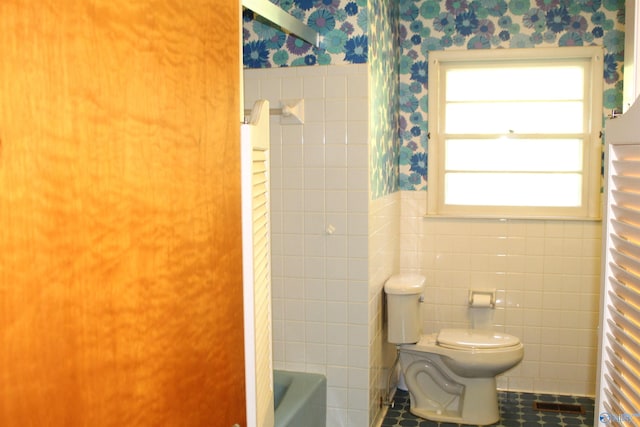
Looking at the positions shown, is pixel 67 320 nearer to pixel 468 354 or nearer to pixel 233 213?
pixel 233 213

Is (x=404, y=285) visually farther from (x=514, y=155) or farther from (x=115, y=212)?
(x=115, y=212)

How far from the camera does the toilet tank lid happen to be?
3.65 meters

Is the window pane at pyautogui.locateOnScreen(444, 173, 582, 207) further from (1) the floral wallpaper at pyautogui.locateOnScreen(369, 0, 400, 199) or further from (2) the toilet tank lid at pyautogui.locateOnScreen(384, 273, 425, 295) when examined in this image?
(2) the toilet tank lid at pyautogui.locateOnScreen(384, 273, 425, 295)

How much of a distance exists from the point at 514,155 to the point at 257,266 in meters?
3.21

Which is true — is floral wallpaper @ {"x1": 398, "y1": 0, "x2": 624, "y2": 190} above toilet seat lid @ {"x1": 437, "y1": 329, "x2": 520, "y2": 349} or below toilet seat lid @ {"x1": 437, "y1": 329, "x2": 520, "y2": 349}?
above

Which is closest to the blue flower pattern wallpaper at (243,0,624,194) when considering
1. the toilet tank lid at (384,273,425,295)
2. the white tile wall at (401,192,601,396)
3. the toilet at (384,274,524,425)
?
the white tile wall at (401,192,601,396)

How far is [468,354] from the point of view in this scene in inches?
144

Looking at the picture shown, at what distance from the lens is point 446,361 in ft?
12.2

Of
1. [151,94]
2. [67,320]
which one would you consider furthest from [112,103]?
[67,320]

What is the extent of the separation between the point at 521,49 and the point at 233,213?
3.40 meters

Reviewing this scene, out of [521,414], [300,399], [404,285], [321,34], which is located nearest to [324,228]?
[404,285]

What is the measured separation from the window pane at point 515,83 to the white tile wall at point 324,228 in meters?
1.21

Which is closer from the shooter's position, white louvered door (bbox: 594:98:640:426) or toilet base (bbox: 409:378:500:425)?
white louvered door (bbox: 594:98:640:426)

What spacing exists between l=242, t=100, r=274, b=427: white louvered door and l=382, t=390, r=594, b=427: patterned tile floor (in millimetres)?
2381
